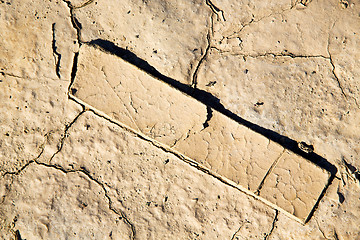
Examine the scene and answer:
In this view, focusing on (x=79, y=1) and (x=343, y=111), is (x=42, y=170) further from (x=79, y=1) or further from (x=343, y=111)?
(x=343, y=111)

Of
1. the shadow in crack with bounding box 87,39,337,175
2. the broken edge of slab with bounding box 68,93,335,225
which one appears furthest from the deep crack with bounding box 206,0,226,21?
the broken edge of slab with bounding box 68,93,335,225

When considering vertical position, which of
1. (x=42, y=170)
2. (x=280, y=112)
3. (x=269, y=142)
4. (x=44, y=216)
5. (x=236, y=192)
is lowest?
(x=44, y=216)

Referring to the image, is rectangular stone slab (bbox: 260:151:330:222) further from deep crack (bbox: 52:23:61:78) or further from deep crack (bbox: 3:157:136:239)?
deep crack (bbox: 52:23:61:78)

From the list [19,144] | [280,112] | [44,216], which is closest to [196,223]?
[280,112]

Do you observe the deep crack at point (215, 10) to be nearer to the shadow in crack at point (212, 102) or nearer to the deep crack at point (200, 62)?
the deep crack at point (200, 62)

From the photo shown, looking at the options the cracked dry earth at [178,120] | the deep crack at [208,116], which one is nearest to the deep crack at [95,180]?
the cracked dry earth at [178,120]

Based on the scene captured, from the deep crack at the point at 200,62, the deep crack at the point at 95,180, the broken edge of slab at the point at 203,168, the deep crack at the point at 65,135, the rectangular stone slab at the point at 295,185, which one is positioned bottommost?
the deep crack at the point at 95,180
